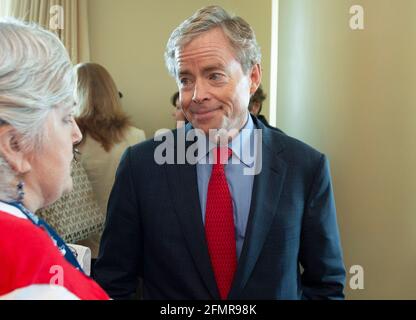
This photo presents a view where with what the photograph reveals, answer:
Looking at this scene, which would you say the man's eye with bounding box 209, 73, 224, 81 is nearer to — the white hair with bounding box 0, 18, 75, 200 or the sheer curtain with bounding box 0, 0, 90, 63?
the white hair with bounding box 0, 18, 75, 200

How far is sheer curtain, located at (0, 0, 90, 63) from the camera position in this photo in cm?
276

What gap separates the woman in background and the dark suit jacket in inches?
36.1

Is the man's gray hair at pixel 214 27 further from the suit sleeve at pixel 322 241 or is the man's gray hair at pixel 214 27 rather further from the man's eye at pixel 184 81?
the suit sleeve at pixel 322 241

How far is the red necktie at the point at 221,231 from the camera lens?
1.01 metres

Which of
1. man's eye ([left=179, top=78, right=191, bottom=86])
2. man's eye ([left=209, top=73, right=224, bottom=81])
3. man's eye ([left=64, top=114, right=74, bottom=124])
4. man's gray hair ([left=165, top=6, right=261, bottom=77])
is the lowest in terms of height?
man's eye ([left=64, top=114, right=74, bottom=124])

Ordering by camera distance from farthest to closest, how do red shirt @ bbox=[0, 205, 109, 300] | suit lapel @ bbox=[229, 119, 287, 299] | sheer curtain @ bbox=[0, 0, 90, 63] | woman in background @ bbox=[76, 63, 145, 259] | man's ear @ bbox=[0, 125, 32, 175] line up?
sheer curtain @ bbox=[0, 0, 90, 63] < woman in background @ bbox=[76, 63, 145, 259] < suit lapel @ bbox=[229, 119, 287, 299] < man's ear @ bbox=[0, 125, 32, 175] < red shirt @ bbox=[0, 205, 109, 300]

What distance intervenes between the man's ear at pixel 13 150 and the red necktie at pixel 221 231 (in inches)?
18.5

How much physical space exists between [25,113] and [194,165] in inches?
20.1

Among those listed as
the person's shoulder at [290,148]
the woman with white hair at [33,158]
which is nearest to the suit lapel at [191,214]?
the person's shoulder at [290,148]

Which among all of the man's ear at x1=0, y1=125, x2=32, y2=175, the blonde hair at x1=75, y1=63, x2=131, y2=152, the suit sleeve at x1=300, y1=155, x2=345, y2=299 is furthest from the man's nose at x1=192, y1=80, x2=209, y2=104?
the blonde hair at x1=75, y1=63, x2=131, y2=152

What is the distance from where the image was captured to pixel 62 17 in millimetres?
2914

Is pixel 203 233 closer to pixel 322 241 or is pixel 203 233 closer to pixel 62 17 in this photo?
pixel 322 241

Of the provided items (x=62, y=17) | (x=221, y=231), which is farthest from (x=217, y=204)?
(x=62, y=17)

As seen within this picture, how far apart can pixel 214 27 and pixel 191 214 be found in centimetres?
44
